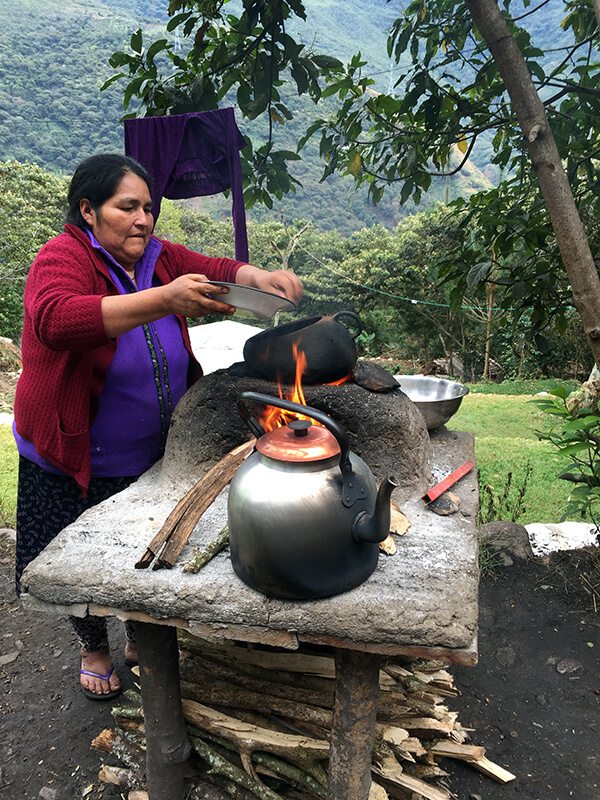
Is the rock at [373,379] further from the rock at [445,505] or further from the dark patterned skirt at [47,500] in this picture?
the dark patterned skirt at [47,500]

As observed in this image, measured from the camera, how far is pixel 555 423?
25.7ft

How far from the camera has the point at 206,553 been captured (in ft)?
5.56

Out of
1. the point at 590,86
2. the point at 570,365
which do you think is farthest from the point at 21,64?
the point at 590,86

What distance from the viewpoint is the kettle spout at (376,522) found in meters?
1.35

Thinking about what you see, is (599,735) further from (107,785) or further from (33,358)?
(33,358)

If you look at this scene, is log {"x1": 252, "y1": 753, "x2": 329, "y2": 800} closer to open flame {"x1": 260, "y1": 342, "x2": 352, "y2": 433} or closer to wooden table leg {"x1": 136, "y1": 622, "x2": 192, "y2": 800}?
wooden table leg {"x1": 136, "y1": 622, "x2": 192, "y2": 800}

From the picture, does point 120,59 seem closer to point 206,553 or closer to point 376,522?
point 206,553

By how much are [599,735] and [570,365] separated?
11.4m

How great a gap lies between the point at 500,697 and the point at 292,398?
5.89 ft

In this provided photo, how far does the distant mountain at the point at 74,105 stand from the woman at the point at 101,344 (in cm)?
3154

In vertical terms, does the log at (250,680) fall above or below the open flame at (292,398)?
below

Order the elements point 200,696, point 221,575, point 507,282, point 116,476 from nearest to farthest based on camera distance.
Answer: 1. point 221,575
2. point 200,696
3. point 116,476
4. point 507,282

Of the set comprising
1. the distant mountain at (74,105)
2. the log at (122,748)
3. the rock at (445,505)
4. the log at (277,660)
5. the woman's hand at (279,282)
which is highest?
the distant mountain at (74,105)

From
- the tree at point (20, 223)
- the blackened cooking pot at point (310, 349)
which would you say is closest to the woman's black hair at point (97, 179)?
the blackened cooking pot at point (310, 349)
